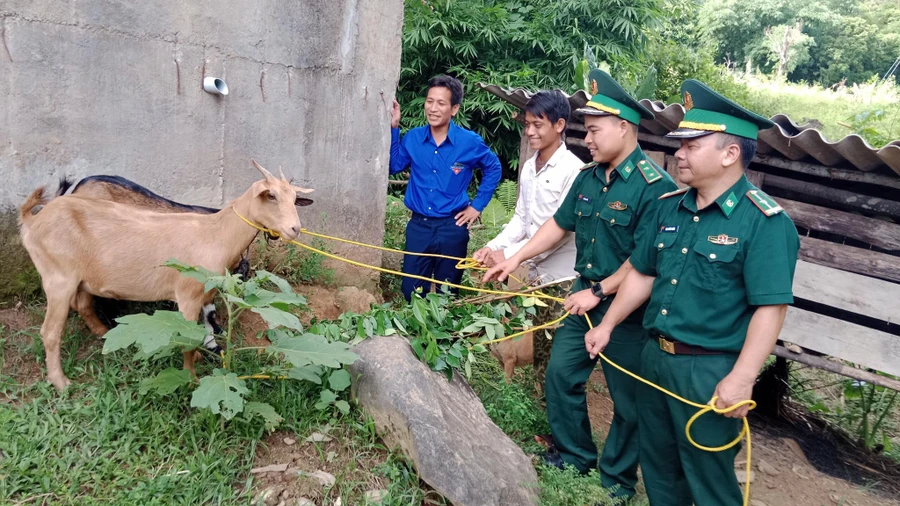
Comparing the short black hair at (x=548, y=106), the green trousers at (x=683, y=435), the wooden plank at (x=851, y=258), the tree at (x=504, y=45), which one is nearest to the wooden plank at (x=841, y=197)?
the wooden plank at (x=851, y=258)

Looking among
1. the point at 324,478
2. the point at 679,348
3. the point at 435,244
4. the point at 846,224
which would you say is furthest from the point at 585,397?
the point at 846,224

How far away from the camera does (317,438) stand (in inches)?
146

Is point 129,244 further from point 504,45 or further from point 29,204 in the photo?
point 504,45

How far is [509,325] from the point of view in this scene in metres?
4.55

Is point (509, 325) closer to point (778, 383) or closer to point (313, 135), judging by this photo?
point (313, 135)

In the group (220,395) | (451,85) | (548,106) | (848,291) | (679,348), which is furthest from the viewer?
(451,85)

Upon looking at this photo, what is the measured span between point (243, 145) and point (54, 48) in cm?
145

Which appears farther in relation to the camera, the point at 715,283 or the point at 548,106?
the point at 548,106

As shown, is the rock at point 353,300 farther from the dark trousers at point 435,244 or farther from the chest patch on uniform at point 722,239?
the chest patch on uniform at point 722,239

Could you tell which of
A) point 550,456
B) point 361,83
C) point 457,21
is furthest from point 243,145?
point 457,21

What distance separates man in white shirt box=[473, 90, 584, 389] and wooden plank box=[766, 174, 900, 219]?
6.80 feet

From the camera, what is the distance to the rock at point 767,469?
5.13 metres

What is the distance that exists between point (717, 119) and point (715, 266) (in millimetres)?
656

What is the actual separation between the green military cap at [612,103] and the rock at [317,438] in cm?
234
